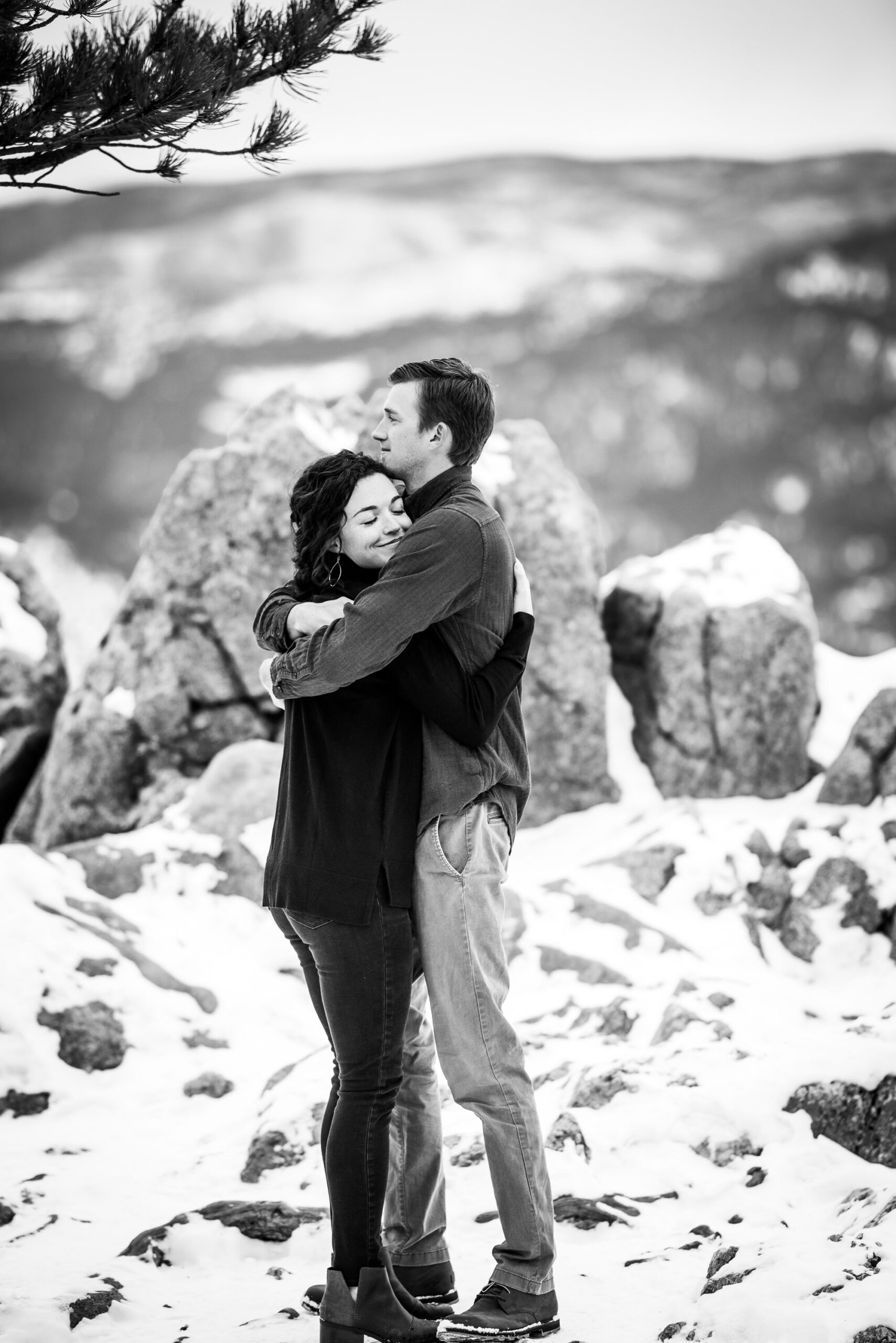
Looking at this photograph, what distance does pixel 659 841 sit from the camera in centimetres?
533

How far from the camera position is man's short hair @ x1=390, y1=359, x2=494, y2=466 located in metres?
2.25

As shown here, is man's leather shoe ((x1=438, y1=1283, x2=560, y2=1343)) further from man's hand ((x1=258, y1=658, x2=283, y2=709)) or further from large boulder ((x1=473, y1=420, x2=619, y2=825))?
large boulder ((x1=473, y1=420, x2=619, y2=825))

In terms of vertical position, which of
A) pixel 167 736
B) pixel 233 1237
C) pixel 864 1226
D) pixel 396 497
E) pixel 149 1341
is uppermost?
pixel 396 497

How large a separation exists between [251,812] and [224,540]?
1.79 metres

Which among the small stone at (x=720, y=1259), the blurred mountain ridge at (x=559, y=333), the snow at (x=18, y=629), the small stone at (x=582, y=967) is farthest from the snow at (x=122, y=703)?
the blurred mountain ridge at (x=559, y=333)

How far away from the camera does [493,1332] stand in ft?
6.44

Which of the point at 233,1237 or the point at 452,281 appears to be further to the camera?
the point at 452,281

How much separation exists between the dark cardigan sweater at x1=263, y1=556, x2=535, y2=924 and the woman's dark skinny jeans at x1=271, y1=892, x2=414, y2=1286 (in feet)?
0.17

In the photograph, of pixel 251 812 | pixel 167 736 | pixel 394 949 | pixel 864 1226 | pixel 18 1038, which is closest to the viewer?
pixel 394 949

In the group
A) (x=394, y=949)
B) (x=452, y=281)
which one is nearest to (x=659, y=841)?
(x=394, y=949)

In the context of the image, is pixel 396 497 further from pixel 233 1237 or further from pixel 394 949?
pixel 233 1237

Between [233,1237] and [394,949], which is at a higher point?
[394,949]

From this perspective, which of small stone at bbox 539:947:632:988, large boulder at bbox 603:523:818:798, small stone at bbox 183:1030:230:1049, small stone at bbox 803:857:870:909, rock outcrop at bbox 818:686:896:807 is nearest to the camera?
small stone at bbox 183:1030:230:1049

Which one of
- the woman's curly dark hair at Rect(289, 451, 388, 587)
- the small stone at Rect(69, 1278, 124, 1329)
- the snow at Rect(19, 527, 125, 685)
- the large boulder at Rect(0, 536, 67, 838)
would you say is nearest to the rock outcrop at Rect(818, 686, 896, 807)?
the woman's curly dark hair at Rect(289, 451, 388, 587)
